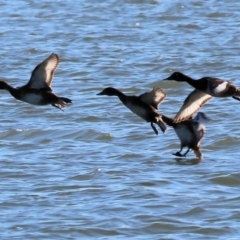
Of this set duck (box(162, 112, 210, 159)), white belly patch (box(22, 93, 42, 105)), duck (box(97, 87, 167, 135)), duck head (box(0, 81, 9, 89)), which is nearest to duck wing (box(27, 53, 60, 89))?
white belly patch (box(22, 93, 42, 105))

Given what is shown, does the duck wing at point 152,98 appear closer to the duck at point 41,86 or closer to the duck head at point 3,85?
the duck at point 41,86

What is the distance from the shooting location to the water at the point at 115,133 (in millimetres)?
13672

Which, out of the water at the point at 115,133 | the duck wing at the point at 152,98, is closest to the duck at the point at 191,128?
the water at the point at 115,133

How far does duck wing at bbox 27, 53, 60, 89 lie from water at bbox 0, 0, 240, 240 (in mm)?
1811

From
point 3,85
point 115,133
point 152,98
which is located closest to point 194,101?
point 152,98

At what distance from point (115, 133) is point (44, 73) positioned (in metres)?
6.13

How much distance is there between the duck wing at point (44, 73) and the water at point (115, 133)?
181 centimetres

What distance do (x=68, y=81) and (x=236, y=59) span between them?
3.78 meters

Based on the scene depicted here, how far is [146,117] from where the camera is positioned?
40.9ft

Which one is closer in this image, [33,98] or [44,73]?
[33,98]

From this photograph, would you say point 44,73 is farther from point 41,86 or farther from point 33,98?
point 33,98

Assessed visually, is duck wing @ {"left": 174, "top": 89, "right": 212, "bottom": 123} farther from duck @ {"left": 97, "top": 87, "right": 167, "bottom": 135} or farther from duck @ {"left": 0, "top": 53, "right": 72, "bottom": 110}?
duck @ {"left": 0, "top": 53, "right": 72, "bottom": 110}

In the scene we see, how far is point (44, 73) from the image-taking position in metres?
12.3

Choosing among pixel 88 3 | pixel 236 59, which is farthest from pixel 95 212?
pixel 88 3
